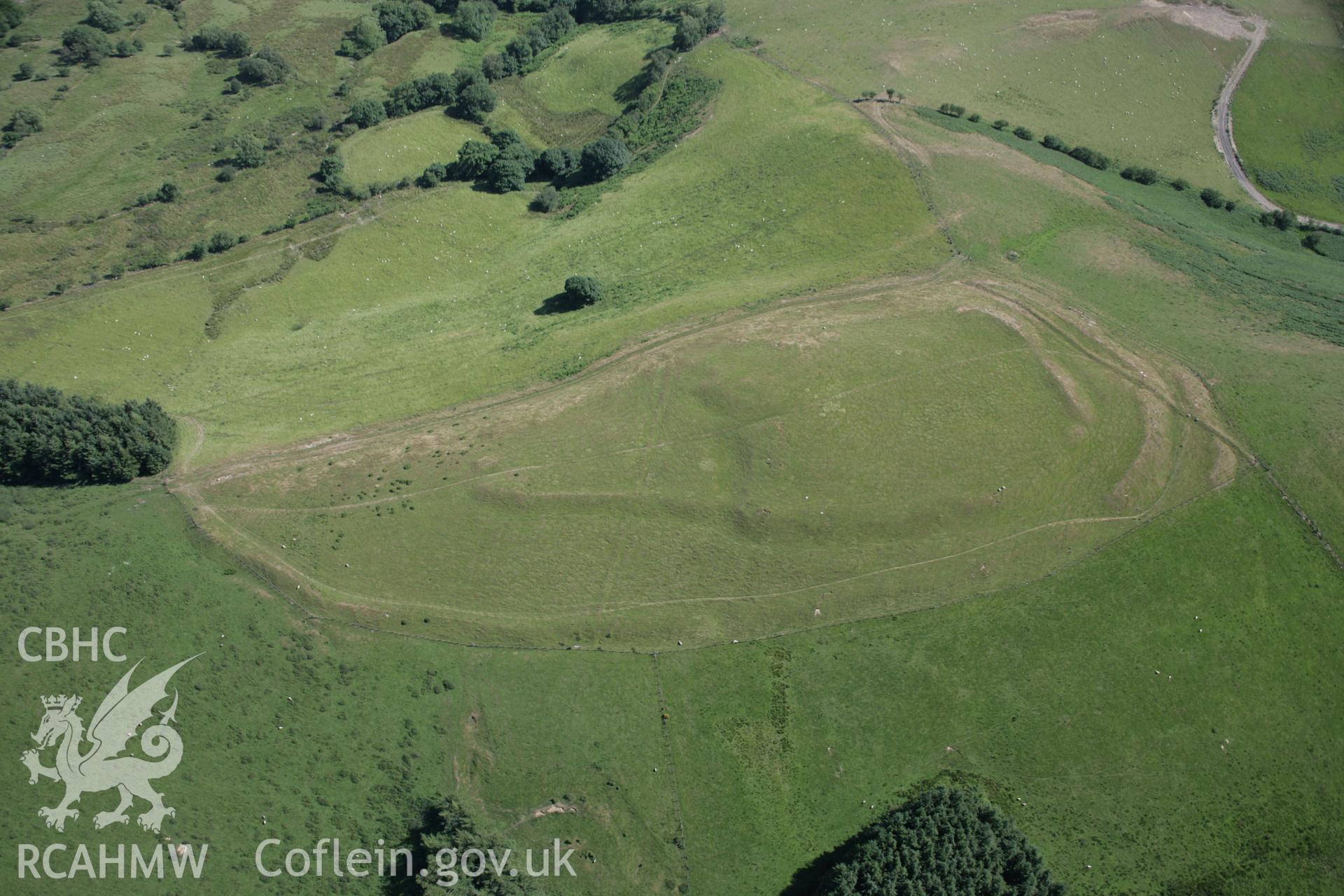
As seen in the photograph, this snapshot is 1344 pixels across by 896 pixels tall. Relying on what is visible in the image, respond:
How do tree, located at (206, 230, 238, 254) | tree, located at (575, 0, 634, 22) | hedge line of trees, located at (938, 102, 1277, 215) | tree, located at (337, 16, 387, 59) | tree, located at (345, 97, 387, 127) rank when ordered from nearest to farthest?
tree, located at (206, 230, 238, 254) < hedge line of trees, located at (938, 102, 1277, 215) < tree, located at (345, 97, 387, 127) < tree, located at (337, 16, 387, 59) < tree, located at (575, 0, 634, 22)

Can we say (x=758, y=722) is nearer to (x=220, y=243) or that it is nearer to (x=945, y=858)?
(x=945, y=858)

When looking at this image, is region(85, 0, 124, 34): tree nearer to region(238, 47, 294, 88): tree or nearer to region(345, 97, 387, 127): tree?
region(238, 47, 294, 88): tree

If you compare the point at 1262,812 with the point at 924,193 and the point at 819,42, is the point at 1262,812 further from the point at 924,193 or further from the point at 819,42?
the point at 819,42

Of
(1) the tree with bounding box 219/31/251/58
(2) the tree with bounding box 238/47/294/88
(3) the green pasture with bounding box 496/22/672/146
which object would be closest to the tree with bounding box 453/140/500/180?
(3) the green pasture with bounding box 496/22/672/146

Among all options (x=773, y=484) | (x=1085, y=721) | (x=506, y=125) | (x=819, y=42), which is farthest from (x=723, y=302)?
(x=819, y=42)

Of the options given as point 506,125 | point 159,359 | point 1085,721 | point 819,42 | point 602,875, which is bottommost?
point 602,875

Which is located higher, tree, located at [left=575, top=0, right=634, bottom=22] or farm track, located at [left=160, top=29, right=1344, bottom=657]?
tree, located at [left=575, top=0, right=634, bottom=22]
